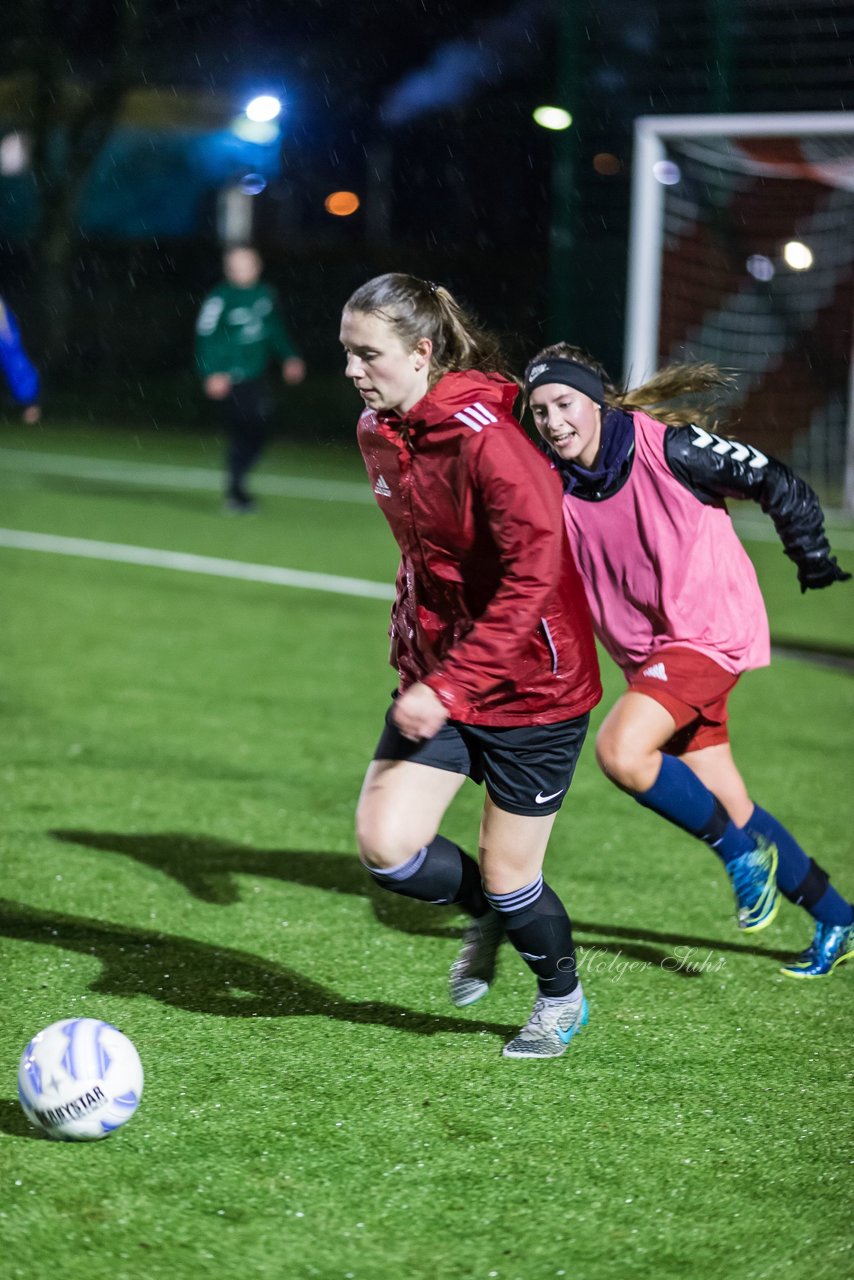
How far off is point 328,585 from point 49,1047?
7.62 metres

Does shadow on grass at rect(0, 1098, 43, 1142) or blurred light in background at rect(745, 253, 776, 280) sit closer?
shadow on grass at rect(0, 1098, 43, 1142)

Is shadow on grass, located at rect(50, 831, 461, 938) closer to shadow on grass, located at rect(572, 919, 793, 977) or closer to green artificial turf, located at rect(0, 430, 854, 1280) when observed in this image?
green artificial turf, located at rect(0, 430, 854, 1280)

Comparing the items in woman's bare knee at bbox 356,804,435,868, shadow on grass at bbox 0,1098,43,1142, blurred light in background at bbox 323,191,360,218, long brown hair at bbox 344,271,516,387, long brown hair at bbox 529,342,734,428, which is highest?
blurred light in background at bbox 323,191,360,218

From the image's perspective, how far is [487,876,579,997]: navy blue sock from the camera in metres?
3.48

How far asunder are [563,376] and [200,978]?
184 centimetres

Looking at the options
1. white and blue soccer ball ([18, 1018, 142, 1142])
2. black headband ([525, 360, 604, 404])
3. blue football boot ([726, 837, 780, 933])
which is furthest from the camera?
blue football boot ([726, 837, 780, 933])

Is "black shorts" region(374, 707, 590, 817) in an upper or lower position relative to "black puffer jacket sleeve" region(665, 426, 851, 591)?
lower

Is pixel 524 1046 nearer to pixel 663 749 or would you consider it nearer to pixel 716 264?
pixel 663 749

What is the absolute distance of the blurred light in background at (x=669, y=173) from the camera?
469 inches

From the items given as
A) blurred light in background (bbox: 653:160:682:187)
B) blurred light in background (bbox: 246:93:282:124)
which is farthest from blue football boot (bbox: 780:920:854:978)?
blurred light in background (bbox: 246:93:282:124)

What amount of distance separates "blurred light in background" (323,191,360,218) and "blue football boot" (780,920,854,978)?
3361 centimetres

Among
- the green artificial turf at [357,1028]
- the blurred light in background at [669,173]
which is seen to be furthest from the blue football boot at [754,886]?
the blurred light in background at [669,173]

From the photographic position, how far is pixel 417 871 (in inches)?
139

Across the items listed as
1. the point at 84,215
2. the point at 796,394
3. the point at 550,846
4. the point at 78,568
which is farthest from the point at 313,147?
the point at 550,846
